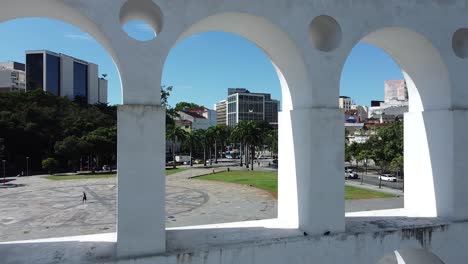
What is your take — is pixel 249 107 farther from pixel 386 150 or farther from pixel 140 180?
pixel 140 180

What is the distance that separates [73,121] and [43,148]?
17.8 feet

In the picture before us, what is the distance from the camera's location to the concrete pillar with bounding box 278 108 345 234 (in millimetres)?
6793

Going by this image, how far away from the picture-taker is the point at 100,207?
76.5 feet

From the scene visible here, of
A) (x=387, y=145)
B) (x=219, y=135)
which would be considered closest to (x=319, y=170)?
(x=387, y=145)

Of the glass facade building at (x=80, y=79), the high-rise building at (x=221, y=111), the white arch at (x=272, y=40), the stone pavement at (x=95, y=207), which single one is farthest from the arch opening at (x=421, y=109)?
the high-rise building at (x=221, y=111)

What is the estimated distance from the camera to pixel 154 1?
19.1 feet

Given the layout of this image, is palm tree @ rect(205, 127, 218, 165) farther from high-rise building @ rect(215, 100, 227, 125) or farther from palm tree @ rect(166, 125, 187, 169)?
high-rise building @ rect(215, 100, 227, 125)

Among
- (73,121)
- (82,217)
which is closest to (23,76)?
(73,121)

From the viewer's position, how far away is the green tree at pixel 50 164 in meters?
45.8

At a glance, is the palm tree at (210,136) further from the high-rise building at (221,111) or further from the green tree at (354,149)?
the high-rise building at (221,111)

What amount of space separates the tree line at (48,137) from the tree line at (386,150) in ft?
103

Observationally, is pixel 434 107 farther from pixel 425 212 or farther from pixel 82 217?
pixel 82 217

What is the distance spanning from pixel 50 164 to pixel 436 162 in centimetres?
4685

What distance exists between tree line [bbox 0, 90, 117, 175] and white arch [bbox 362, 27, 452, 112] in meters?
42.7
